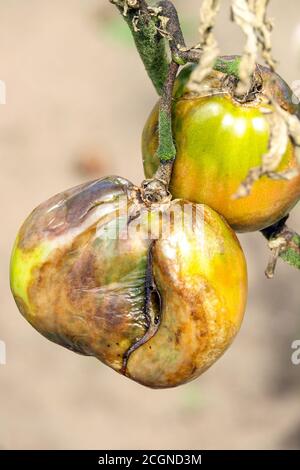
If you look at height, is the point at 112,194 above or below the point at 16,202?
above

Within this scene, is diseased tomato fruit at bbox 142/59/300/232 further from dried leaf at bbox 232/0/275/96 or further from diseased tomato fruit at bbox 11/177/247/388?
dried leaf at bbox 232/0/275/96

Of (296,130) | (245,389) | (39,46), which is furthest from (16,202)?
(296,130)

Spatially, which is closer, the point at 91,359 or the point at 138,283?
the point at 138,283

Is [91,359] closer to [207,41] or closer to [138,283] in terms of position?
[138,283]

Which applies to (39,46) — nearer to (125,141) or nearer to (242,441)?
(125,141)

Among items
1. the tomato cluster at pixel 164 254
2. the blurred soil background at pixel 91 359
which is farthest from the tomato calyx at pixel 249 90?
the blurred soil background at pixel 91 359

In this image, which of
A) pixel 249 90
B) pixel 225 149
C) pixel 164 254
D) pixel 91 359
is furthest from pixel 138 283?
pixel 91 359
